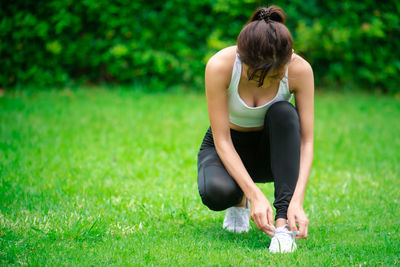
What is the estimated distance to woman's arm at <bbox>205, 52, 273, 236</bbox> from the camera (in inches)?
91.0

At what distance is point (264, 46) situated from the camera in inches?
80.3

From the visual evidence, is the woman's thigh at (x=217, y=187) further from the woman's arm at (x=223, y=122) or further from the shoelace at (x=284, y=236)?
the shoelace at (x=284, y=236)

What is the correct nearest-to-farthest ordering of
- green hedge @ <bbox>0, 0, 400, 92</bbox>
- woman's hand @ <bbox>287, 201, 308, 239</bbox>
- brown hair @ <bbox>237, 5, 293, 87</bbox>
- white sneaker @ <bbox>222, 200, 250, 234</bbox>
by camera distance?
brown hair @ <bbox>237, 5, 293, 87</bbox> → woman's hand @ <bbox>287, 201, 308, 239</bbox> → white sneaker @ <bbox>222, 200, 250, 234</bbox> → green hedge @ <bbox>0, 0, 400, 92</bbox>

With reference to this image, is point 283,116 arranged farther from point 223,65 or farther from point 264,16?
point 264,16

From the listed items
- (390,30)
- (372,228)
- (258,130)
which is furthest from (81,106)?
(390,30)

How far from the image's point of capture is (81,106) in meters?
5.96

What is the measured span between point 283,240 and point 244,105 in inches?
27.7

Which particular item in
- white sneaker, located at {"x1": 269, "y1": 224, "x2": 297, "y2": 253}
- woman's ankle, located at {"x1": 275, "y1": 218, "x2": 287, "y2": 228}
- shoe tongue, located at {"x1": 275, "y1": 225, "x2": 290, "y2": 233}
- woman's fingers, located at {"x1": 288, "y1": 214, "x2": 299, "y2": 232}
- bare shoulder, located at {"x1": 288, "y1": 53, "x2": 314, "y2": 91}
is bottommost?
white sneaker, located at {"x1": 269, "y1": 224, "x2": 297, "y2": 253}

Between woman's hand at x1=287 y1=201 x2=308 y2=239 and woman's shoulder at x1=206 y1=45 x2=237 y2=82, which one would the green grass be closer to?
woman's hand at x1=287 y1=201 x2=308 y2=239

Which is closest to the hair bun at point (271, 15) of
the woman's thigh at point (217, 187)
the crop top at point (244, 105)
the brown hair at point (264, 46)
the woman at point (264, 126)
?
the woman at point (264, 126)

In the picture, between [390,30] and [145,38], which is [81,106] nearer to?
[145,38]

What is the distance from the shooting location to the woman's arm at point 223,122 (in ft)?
7.58

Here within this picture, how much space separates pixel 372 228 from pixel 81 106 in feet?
13.9

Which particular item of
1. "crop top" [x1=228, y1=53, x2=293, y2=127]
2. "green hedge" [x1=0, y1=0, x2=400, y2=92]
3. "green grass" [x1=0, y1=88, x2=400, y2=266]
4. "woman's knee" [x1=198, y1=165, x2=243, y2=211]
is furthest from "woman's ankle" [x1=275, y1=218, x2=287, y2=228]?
"green hedge" [x1=0, y1=0, x2=400, y2=92]
